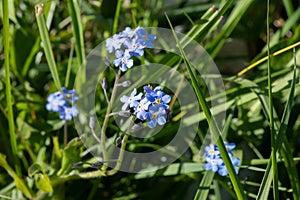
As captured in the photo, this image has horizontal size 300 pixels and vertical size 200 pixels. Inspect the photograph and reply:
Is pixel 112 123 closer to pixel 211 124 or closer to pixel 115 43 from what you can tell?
pixel 115 43

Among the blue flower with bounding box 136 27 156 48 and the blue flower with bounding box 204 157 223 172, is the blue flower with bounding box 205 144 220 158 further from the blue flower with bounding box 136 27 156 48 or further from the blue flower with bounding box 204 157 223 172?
the blue flower with bounding box 136 27 156 48

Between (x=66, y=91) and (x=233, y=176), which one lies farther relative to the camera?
(x=66, y=91)

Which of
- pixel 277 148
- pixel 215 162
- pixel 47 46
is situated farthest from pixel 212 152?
pixel 47 46

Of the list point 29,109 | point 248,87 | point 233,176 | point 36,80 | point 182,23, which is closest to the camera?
point 233,176

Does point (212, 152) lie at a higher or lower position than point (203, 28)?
lower

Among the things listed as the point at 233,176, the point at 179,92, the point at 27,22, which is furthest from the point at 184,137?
the point at 27,22

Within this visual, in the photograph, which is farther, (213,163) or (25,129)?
(25,129)

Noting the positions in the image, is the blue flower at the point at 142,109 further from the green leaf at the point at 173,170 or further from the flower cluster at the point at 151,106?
the green leaf at the point at 173,170

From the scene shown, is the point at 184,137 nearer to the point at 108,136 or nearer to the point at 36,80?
the point at 108,136
